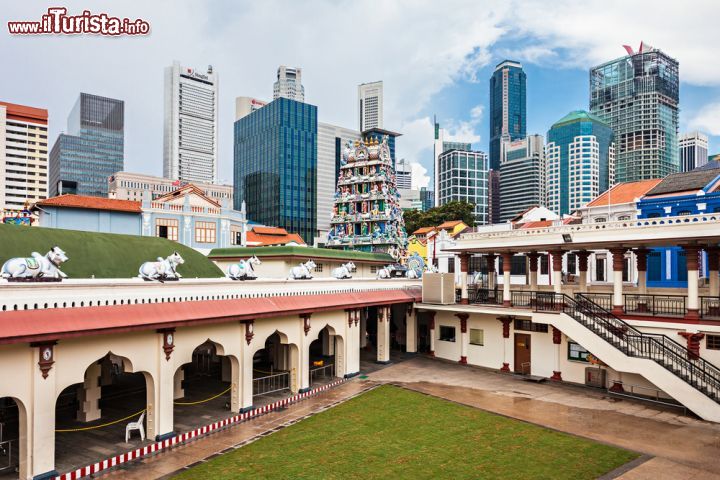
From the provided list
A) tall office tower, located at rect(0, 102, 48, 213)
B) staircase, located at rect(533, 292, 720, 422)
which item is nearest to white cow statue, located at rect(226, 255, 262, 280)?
staircase, located at rect(533, 292, 720, 422)

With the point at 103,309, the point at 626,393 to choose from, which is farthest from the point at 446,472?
the point at 626,393

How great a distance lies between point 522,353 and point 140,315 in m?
24.3

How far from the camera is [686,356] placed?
25328 millimetres

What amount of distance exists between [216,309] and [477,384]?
16484 millimetres

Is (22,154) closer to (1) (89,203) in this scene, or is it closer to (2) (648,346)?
(1) (89,203)

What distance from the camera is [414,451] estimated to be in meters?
18.3

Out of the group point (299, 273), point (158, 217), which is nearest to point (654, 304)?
point (299, 273)

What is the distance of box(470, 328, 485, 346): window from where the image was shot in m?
34.2

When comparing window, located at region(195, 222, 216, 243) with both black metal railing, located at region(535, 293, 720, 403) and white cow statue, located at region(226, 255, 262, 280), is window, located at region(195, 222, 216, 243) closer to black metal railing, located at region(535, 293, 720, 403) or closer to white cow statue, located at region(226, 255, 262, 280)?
white cow statue, located at region(226, 255, 262, 280)

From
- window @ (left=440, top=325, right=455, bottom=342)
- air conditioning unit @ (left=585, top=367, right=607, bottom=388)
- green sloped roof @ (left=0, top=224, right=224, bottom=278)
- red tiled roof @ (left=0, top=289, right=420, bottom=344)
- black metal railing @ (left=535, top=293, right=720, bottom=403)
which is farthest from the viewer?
window @ (left=440, top=325, right=455, bottom=342)

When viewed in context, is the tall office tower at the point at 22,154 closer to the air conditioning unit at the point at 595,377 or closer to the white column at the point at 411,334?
the white column at the point at 411,334

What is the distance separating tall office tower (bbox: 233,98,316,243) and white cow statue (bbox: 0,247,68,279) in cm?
13989

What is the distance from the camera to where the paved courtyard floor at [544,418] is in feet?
55.3

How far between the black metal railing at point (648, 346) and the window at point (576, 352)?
2.37 metres
